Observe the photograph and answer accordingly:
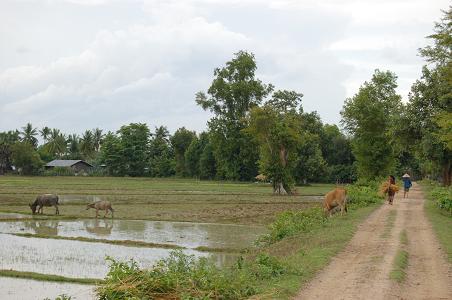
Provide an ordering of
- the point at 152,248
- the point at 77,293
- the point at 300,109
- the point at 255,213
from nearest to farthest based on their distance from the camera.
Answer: the point at 77,293 < the point at 152,248 < the point at 255,213 < the point at 300,109

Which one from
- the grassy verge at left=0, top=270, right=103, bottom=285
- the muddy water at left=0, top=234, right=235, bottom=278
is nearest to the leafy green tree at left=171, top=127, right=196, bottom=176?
the muddy water at left=0, top=234, right=235, bottom=278

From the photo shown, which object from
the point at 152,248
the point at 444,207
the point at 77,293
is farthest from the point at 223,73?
the point at 77,293

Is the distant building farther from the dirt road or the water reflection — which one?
the dirt road

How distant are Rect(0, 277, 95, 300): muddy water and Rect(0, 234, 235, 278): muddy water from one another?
1.08 metres

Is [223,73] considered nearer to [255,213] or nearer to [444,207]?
[255,213]

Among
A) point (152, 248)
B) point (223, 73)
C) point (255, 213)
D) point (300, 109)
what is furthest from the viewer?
point (223, 73)

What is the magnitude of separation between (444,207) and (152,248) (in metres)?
14.1

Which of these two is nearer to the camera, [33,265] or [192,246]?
[33,265]

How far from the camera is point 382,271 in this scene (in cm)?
1082

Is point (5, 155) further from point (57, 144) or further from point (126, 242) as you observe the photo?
point (126, 242)

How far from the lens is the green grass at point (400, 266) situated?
10.3 meters

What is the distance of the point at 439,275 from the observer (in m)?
10.7

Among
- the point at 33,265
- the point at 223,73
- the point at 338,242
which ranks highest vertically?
the point at 223,73

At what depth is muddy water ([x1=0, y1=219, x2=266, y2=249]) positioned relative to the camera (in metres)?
21.3
